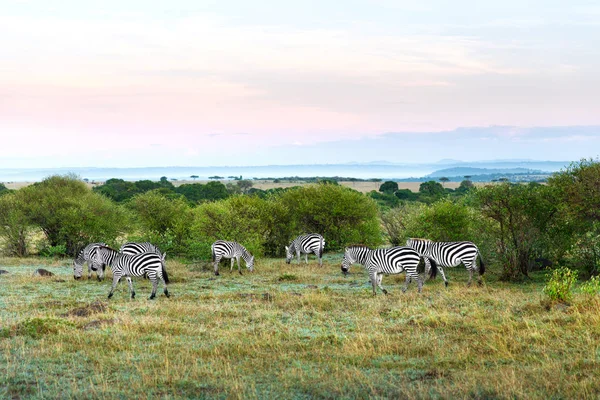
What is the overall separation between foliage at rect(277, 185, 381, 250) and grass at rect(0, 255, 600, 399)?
55.0 ft

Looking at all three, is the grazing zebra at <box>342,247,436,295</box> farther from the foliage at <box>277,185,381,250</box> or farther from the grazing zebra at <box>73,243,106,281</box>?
the foliage at <box>277,185,381,250</box>

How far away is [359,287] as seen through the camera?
73.0 feet

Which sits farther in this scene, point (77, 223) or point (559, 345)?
point (77, 223)

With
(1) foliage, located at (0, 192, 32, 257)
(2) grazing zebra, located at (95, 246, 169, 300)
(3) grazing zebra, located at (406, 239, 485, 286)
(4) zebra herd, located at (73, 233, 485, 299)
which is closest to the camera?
(2) grazing zebra, located at (95, 246, 169, 300)

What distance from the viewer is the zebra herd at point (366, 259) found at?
63.7 feet

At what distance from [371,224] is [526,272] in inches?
502

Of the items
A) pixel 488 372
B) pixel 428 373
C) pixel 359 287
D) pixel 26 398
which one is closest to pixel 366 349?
pixel 428 373

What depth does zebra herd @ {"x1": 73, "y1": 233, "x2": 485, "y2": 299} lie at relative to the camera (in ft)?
63.7

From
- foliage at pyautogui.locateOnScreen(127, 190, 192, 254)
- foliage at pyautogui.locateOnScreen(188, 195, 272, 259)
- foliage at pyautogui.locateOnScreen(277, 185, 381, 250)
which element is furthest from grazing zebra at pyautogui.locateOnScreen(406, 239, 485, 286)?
foliage at pyautogui.locateOnScreen(127, 190, 192, 254)

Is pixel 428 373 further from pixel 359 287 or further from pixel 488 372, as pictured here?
pixel 359 287

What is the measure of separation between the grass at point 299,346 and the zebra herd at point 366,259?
34.9 inches

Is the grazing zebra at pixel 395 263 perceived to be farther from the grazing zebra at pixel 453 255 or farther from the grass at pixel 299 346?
the grazing zebra at pixel 453 255

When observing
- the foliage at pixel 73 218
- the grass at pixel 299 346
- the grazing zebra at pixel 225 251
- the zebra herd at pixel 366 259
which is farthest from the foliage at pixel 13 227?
the grass at pixel 299 346

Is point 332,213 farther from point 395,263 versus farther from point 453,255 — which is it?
point 395,263
